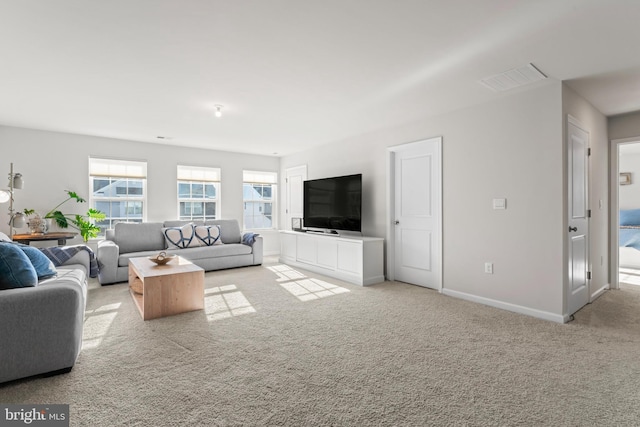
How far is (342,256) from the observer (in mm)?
4738

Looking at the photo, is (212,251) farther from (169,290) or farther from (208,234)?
(169,290)

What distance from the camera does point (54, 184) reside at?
198 inches

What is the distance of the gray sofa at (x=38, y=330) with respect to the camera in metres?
1.86

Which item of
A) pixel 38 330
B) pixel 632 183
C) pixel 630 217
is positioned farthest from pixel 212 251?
pixel 632 183

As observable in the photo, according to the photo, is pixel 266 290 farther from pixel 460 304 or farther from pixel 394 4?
pixel 394 4

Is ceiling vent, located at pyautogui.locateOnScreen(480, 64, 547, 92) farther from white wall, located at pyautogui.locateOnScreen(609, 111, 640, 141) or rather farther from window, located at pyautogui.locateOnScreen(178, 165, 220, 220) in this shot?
window, located at pyautogui.locateOnScreen(178, 165, 220, 220)

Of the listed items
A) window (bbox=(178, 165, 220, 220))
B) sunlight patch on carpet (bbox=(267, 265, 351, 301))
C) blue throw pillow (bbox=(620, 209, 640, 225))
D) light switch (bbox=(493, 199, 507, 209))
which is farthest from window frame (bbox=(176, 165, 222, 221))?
blue throw pillow (bbox=(620, 209, 640, 225))

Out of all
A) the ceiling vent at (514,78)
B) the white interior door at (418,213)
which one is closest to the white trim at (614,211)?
the ceiling vent at (514,78)

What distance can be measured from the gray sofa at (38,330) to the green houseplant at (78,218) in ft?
11.8

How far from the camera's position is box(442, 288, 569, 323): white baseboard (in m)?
2.97

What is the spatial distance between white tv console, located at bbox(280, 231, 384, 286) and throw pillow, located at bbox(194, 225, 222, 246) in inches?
55.7

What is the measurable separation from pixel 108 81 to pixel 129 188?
10.5ft

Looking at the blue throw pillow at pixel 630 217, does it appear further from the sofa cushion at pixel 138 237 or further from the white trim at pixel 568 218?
the sofa cushion at pixel 138 237

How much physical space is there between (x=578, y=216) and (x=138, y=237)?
609 cm
